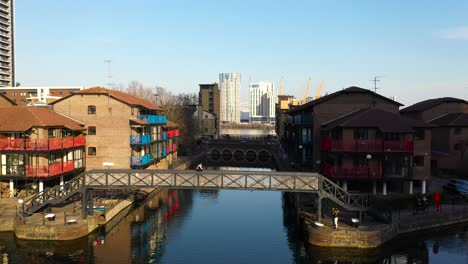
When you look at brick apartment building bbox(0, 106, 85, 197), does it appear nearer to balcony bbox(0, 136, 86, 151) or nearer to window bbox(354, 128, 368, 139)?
balcony bbox(0, 136, 86, 151)

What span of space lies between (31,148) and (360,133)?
38454mm

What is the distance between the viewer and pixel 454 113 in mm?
72188

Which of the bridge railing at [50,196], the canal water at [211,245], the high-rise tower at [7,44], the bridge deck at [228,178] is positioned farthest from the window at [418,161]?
the high-rise tower at [7,44]

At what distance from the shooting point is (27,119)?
49.1m

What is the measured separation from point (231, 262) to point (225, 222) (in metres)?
14.2

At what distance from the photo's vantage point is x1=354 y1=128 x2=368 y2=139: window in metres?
50.0

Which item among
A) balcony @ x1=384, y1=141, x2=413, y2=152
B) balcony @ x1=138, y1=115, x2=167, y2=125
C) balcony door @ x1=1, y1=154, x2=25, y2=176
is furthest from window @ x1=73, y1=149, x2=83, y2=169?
balcony @ x1=384, y1=141, x2=413, y2=152

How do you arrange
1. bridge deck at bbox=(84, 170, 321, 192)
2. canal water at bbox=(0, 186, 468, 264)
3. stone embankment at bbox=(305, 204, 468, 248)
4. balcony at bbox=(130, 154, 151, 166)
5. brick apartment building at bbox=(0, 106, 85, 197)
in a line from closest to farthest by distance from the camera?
canal water at bbox=(0, 186, 468, 264) < stone embankment at bbox=(305, 204, 468, 248) < bridge deck at bbox=(84, 170, 321, 192) < brick apartment building at bbox=(0, 106, 85, 197) < balcony at bbox=(130, 154, 151, 166)

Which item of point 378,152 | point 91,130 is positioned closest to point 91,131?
point 91,130

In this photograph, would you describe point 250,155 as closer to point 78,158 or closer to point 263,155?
point 263,155

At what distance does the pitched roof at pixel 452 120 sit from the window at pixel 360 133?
24400 mm

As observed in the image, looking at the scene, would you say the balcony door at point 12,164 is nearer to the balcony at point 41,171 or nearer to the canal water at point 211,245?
the balcony at point 41,171

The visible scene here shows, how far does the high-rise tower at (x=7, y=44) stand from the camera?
182250mm

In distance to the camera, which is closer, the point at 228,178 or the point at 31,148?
the point at 228,178
